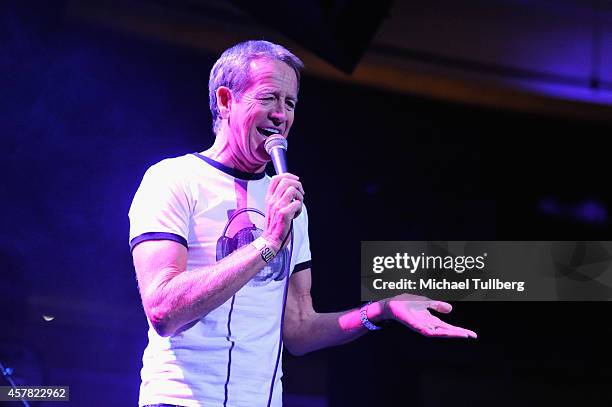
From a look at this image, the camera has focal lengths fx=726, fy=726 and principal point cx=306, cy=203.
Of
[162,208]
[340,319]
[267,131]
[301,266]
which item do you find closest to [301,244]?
[301,266]

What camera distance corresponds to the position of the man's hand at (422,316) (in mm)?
1473

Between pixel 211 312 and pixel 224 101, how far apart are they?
540 mm

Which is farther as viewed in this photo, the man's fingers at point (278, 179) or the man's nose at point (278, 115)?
the man's nose at point (278, 115)

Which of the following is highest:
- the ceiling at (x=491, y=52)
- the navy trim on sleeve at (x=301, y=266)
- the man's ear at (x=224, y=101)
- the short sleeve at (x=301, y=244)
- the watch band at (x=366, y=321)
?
the ceiling at (x=491, y=52)

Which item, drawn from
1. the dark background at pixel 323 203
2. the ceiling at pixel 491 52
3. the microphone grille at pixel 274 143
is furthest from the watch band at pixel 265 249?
the ceiling at pixel 491 52

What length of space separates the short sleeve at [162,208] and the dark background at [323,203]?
4.88ft

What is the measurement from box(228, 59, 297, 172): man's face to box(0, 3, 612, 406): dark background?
1.44 meters

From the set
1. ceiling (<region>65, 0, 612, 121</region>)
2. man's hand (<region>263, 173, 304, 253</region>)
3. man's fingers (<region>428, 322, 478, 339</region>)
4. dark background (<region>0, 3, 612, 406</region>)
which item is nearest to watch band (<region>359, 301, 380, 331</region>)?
man's fingers (<region>428, 322, 478, 339</region>)

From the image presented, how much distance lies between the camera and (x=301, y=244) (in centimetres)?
179

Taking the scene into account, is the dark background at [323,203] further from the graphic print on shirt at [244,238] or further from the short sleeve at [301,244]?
the graphic print on shirt at [244,238]

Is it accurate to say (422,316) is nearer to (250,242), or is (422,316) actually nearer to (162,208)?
(250,242)

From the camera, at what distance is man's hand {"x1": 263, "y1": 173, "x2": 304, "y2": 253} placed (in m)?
1.33

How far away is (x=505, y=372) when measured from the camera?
3.63m

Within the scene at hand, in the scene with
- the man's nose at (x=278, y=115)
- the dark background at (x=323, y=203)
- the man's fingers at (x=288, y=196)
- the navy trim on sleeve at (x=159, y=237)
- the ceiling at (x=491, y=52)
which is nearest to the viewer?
the man's fingers at (x=288, y=196)
